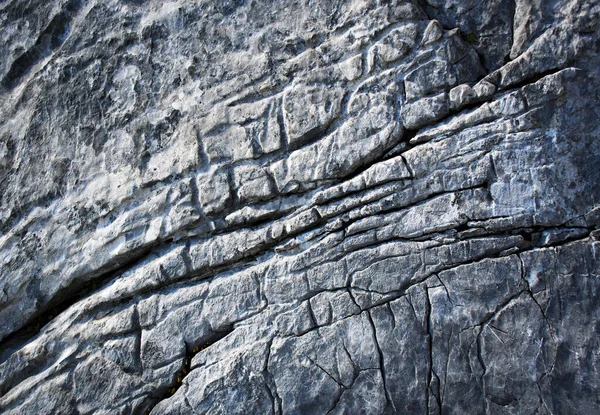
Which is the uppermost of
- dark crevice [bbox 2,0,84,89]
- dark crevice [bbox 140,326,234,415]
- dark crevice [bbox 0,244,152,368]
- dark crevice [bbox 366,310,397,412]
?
dark crevice [bbox 2,0,84,89]

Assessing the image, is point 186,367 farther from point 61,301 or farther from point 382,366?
point 382,366

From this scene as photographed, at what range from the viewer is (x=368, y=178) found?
187 inches

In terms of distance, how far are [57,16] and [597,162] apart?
5504 millimetres

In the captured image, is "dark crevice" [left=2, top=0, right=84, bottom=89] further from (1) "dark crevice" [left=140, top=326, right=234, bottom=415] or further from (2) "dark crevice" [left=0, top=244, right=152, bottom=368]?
(1) "dark crevice" [left=140, top=326, right=234, bottom=415]

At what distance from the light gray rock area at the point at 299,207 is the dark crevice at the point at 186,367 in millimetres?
18

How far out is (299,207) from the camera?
489 cm

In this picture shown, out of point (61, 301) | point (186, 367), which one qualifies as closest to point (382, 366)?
point (186, 367)

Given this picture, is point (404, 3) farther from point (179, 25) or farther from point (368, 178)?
point (179, 25)

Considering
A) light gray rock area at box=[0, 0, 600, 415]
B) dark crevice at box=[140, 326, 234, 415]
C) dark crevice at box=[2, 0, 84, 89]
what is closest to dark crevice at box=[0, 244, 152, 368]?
light gray rock area at box=[0, 0, 600, 415]

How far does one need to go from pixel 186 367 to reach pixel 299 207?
1.81m

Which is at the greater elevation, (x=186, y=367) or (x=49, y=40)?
(x=49, y=40)

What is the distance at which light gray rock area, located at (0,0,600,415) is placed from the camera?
172 inches

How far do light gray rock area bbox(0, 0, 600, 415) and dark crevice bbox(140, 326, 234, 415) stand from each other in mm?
18

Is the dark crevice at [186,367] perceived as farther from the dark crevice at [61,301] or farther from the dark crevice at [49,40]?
the dark crevice at [49,40]
